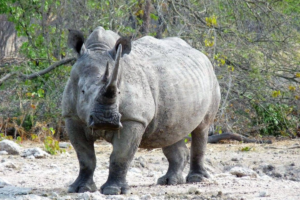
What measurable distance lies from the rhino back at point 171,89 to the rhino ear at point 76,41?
55cm

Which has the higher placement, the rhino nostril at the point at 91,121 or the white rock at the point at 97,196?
the rhino nostril at the point at 91,121

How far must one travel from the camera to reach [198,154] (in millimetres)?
7457

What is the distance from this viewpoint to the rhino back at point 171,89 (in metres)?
6.27

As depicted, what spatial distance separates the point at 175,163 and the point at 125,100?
1798 mm

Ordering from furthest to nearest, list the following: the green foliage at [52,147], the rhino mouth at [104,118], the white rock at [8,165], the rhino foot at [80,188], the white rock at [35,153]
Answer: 1. the green foliage at [52,147]
2. the white rock at [35,153]
3. the white rock at [8,165]
4. the rhino foot at [80,188]
5. the rhino mouth at [104,118]

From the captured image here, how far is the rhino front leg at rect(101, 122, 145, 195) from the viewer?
5676 millimetres

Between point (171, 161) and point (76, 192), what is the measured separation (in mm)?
1655

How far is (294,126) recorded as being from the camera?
11.8 meters

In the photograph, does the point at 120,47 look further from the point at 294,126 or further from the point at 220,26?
the point at 294,126

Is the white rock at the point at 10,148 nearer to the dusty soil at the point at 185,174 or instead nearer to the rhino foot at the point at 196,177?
the dusty soil at the point at 185,174

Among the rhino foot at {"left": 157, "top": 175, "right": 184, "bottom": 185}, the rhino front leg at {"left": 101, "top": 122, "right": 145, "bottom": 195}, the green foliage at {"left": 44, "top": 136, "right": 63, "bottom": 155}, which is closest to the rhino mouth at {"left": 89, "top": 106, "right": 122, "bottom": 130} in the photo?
the rhino front leg at {"left": 101, "top": 122, "right": 145, "bottom": 195}

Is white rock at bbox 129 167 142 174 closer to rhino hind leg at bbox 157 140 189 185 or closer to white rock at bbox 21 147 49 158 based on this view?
rhino hind leg at bbox 157 140 189 185

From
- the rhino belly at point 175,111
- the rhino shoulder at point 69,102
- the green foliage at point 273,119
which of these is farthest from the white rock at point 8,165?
the green foliage at point 273,119

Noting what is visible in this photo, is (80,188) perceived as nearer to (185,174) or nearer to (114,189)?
(114,189)
